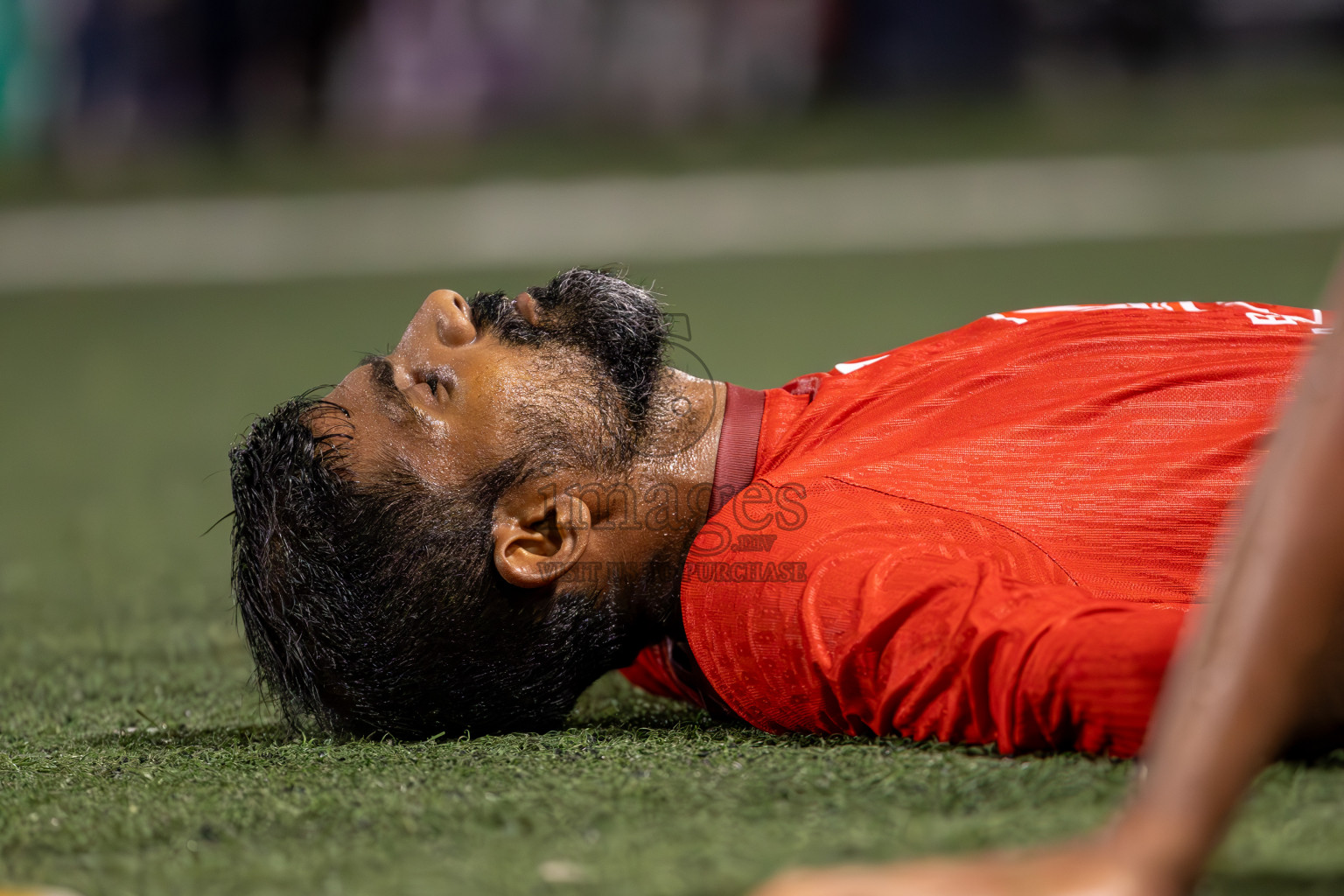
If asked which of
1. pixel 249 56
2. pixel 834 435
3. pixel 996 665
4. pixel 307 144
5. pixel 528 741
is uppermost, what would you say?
Answer: pixel 249 56

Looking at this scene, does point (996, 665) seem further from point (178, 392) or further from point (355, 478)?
point (178, 392)

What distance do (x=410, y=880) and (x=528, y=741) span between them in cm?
53

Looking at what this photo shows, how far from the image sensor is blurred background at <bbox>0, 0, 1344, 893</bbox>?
5.32 meters

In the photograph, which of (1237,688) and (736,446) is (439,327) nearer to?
(736,446)

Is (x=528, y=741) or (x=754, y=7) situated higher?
(x=754, y=7)

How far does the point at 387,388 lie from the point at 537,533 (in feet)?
0.96

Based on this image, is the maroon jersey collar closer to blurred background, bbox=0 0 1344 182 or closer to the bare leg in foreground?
the bare leg in foreground

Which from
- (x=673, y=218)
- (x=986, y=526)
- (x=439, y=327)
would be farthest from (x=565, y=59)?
(x=986, y=526)

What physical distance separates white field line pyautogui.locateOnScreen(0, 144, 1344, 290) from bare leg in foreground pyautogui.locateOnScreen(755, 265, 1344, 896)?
572 cm

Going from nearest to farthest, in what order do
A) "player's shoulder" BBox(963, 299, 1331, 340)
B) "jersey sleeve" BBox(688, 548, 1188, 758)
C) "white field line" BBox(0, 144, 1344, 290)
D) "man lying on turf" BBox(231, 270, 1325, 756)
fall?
"jersey sleeve" BBox(688, 548, 1188, 758)
"man lying on turf" BBox(231, 270, 1325, 756)
"player's shoulder" BBox(963, 299, 1331, 340)
"white field line" BBox(0, 144, 1344, 290)

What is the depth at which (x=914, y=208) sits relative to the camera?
755 centimetres

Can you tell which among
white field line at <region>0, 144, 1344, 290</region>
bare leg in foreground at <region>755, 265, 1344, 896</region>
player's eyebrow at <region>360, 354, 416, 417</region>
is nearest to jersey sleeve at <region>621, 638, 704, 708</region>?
player's eyebrow at <region>360, 354, 416, 417</region>

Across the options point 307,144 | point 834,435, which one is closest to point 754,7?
point 307,144

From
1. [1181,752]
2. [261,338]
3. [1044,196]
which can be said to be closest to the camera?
[1181,752]
